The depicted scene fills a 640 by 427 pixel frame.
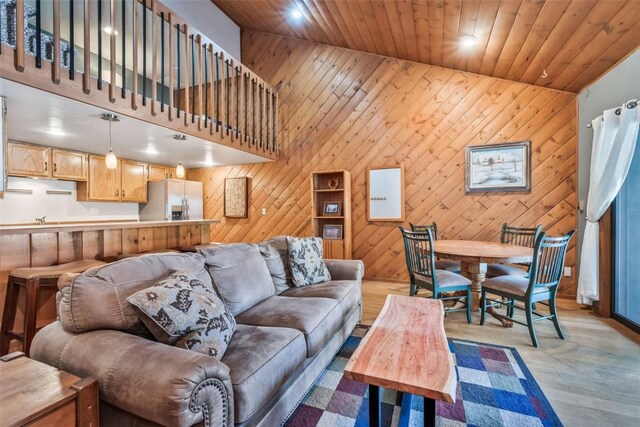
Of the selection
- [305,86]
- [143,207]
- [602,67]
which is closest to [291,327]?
[602,67]

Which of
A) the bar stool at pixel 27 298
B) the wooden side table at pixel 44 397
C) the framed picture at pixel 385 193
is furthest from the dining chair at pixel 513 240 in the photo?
the bar stool at pixel 27 298

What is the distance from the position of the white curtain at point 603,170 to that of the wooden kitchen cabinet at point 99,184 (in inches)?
268

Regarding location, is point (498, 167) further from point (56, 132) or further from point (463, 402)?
point (56, 132)

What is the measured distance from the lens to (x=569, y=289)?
369cm

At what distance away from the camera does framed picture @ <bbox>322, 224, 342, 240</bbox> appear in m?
4.78

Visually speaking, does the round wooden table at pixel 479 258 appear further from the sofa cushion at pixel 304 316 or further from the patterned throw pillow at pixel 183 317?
the patterned throw pillow at pixel 183 317

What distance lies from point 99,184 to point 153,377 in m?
5.23

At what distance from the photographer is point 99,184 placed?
16.4ft

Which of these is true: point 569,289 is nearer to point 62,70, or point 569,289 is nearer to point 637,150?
point 637,150

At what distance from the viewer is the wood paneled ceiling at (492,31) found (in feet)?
8.05

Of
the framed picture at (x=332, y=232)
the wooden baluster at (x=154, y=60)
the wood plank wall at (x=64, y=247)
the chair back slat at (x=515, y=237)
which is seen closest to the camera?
the wood plank wall at (x=64, y=247)

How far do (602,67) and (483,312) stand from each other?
2846 millimetres

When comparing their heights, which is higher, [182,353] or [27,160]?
[27,160]

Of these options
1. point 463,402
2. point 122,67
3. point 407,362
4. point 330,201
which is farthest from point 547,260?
point 122,67
